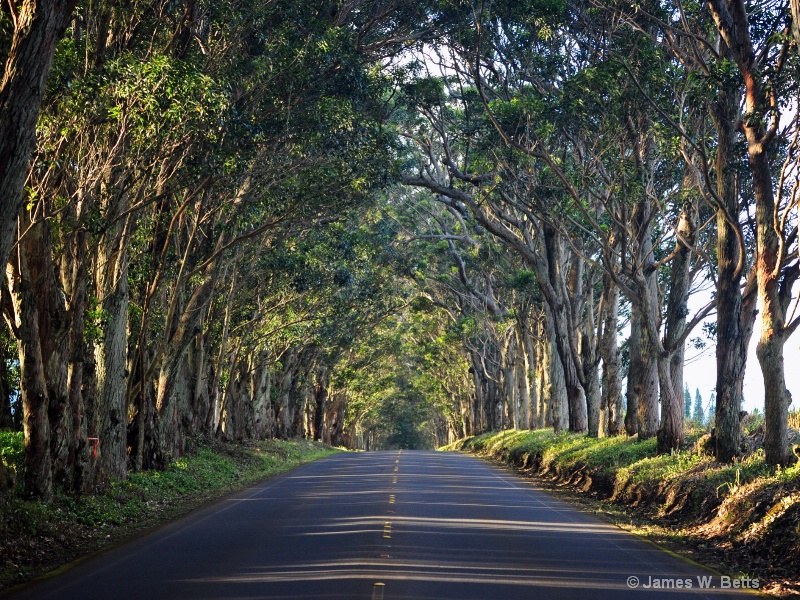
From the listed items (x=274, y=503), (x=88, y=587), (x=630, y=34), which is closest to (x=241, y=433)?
(x=274, y=503)

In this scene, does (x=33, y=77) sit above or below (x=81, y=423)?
above

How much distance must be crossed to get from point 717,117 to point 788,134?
4.93 ft

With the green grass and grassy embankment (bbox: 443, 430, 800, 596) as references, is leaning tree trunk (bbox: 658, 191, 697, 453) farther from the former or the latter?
grassy embankment (bbox: 443, 430, 800, 596)

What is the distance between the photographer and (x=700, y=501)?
54.4ft

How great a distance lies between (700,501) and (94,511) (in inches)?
405

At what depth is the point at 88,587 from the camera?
10.1m

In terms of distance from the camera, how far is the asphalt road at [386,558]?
9.87 meters

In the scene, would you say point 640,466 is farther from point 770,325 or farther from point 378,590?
point 378,590

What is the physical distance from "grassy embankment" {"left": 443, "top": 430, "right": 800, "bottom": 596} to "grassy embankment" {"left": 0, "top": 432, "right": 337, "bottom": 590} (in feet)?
27.2


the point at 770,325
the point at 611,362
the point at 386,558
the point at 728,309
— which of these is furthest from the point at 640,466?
the point at 386,558

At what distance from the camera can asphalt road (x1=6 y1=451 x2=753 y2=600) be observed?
388 inches

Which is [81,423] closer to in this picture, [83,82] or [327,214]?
[83,82]

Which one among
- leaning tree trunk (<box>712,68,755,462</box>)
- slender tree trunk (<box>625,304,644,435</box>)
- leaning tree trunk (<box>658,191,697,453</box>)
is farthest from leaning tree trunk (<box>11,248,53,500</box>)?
slender tree trunk (<box>625,304,644,435</box>)

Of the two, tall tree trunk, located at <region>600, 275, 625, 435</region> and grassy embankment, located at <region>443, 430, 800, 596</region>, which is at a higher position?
tall tree trunk, located at <region>600, 275, 625, 435</region>
